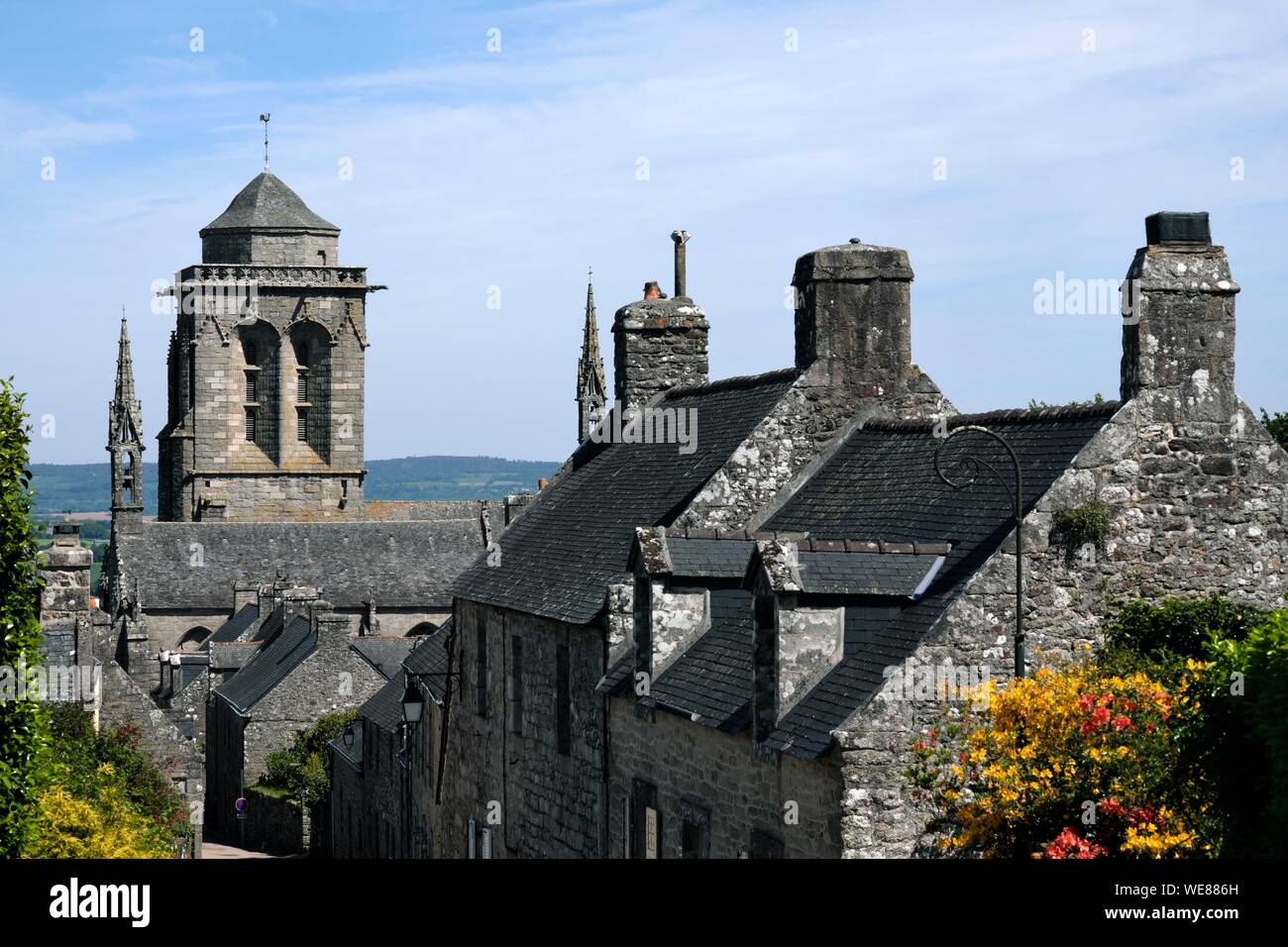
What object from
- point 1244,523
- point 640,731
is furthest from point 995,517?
point 640,731

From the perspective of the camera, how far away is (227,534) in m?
83.9

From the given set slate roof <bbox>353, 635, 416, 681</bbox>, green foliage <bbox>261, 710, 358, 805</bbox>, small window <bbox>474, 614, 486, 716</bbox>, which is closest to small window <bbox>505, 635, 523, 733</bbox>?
small window <bbox>474, 614, 486, 716</bbox>

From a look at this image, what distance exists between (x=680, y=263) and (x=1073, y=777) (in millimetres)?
15659

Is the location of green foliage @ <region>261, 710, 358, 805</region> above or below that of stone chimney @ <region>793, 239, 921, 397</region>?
below

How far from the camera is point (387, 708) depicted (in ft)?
124

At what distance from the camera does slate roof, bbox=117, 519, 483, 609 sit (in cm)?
8112

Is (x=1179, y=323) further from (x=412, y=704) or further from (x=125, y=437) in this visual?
(x=125, y=437)

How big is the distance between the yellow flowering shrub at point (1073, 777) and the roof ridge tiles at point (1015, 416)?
307 centimetres

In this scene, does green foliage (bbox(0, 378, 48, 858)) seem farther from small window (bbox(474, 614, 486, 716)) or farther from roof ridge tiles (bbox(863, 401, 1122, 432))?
small window (bbox(474, 614, 486, 716))

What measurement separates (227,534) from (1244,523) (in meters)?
72.9

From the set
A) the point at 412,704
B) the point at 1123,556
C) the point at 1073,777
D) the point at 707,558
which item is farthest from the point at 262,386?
the point at 1073,777

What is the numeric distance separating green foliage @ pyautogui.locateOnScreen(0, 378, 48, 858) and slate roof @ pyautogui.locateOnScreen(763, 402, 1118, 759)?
6218 millimetres
